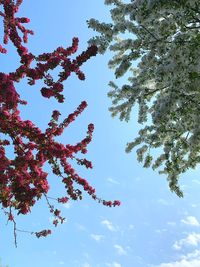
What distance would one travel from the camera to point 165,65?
370 inches

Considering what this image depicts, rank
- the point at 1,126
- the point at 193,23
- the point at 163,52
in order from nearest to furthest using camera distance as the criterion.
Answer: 1. the point at 1,126
2. the point at 163,52
3. the point at 193,23

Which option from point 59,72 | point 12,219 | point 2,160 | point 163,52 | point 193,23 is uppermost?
point 193,23

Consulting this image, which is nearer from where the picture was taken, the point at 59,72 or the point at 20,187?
the point at 59,72

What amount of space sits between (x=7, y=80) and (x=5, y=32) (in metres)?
2.91

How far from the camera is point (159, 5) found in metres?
9.08

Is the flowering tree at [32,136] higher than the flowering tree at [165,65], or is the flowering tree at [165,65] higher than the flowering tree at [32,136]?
the flowering tree at [165,65]

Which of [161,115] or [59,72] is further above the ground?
[161,115]

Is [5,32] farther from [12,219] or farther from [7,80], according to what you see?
[12,219]

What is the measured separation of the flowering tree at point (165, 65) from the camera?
9.25m

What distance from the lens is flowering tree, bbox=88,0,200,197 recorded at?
9.25 m

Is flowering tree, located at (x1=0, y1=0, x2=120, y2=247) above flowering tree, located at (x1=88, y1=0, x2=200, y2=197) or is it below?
below

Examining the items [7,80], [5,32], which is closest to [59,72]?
[7,80]

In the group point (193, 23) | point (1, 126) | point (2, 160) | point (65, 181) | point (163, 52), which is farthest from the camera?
point (193, 23)

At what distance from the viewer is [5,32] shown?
9.48 metres
